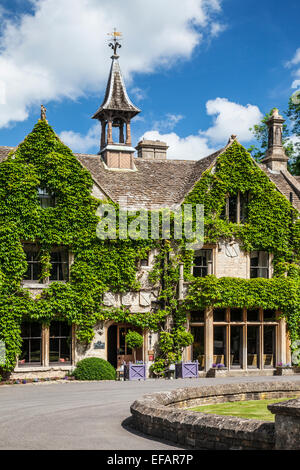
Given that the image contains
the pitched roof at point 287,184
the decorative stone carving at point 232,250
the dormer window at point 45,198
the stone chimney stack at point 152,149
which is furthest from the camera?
the stone chimney stack at point 152,149

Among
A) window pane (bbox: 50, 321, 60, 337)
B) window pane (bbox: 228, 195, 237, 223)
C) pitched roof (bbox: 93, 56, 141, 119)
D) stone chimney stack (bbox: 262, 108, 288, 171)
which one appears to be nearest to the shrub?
window pane (bbox: 50, 321, 60, 337)

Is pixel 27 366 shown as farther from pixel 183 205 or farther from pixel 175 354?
pixel 183 205

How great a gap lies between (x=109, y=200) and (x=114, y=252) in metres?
2.41

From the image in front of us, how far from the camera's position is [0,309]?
26719 millimetres

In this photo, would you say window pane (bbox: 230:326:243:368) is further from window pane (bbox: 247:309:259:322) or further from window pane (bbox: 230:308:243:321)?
window pane (bbox: 247:309:259:322)

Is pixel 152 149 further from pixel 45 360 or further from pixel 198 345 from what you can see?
pixel 45 360

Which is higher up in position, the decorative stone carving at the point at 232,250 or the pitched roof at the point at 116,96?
the pitched roof at the point at 116,96

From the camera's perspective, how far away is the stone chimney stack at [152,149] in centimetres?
3825

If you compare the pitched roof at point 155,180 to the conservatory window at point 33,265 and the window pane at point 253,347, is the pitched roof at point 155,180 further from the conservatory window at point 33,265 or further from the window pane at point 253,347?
the window pane at point 253,347

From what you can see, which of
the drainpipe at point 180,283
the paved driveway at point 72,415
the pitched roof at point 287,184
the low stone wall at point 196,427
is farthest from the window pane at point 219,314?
the low stone wall at point 196,427

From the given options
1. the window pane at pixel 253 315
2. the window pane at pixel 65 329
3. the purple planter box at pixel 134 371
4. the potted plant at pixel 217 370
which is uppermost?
the window pane at pixel 253 315

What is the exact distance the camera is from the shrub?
89.6ft

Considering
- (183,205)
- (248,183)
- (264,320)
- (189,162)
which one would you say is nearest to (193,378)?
(264,320)

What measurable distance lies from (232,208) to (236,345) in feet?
21.8
